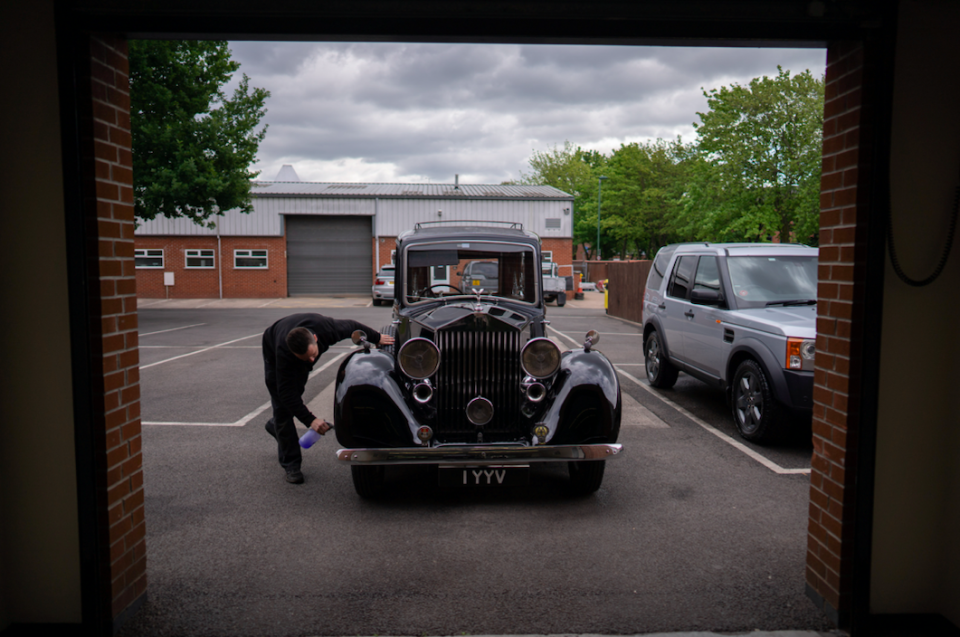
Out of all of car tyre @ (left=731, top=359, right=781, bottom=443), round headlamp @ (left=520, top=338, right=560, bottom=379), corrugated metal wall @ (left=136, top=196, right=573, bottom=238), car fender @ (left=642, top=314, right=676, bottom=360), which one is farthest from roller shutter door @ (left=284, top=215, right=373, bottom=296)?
round headlamp @ (left=520, top=338, right=560, bottom=379)

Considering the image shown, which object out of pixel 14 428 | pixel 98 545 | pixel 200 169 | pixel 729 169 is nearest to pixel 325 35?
pixel 14 428

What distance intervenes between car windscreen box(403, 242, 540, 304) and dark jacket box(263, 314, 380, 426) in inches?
31.5

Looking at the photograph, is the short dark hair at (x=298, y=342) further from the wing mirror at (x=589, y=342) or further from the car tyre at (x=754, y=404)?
the car tyre at (x=754, y=404)

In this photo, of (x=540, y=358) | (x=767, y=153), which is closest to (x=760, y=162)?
(x=767, y=153)

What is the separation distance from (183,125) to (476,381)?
17387mm

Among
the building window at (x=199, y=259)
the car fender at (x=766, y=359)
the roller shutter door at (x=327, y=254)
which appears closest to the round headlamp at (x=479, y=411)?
the car fender at (x=766, y=359)

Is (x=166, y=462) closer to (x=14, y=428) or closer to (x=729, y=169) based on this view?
(x=14, y=428)

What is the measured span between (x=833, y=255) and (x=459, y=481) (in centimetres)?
254

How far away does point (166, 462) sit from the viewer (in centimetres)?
572

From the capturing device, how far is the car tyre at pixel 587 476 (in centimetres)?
474

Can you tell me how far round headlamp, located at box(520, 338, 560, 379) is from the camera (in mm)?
4543

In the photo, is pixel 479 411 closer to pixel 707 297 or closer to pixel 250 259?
pixel 707 297

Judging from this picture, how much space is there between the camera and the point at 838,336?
3027 millimetres

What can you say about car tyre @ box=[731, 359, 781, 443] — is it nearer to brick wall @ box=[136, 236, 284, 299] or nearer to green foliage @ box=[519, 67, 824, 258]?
green foliage @ box=[519, 67, 824, 258]
